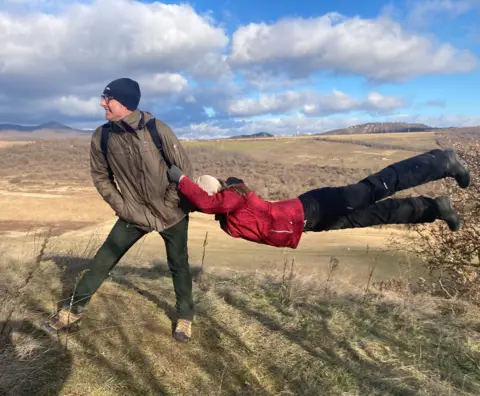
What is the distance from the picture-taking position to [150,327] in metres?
3.91

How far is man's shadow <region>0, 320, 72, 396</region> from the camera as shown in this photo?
2764 millimetres

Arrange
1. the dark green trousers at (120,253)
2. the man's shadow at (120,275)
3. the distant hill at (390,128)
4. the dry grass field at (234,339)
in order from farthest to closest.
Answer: the distant hill at (390,128)
the man's shadow at (120,275)
the dark green trousers at (120,253)
the dry grass field at (234,339)

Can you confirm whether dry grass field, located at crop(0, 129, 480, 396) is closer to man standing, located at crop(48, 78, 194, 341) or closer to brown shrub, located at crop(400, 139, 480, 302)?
man standing, located at crop(48, 78, 194, 341)

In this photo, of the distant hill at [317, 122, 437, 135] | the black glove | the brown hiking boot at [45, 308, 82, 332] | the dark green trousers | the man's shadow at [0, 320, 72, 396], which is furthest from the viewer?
the distant hill at [317, 122, 437, 135]

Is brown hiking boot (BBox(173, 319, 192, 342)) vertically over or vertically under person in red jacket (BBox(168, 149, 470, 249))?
under

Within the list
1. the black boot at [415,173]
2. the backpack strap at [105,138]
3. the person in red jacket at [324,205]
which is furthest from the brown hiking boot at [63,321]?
the black boot at [415,173]

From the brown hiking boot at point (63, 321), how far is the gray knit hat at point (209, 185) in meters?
1.64

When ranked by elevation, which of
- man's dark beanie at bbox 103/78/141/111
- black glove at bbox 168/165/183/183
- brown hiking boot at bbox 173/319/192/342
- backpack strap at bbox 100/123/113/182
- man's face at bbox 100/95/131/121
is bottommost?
brown hiking boot at bbox 173/319/192/342

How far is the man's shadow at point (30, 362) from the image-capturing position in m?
2.76

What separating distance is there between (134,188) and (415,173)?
8.07 ft

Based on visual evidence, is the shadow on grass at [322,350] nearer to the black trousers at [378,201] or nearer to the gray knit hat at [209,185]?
the black trousers at [378,201]

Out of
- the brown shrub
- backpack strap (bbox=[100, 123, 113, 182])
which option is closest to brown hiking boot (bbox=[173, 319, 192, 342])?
backpack strap (bbox=[100, 123, 113, 182])

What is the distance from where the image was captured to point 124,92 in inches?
138

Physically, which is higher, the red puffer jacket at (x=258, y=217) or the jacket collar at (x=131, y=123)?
the jacket collar at (x=131, y=123)
